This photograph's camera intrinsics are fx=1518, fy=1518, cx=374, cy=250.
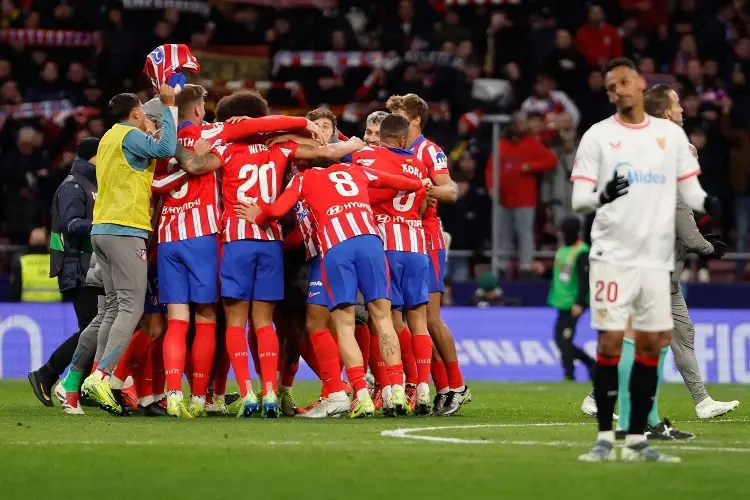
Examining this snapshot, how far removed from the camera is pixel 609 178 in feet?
27.0

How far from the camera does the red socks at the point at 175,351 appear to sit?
1128cm

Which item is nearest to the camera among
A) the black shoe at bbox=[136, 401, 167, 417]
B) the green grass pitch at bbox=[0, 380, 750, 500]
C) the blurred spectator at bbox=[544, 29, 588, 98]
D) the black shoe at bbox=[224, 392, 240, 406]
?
the green grass pitch at bbox=[0, 380, 750, 500]

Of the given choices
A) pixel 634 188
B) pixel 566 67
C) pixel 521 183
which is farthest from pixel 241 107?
pixel 566 67

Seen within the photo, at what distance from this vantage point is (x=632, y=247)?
810 centimetres

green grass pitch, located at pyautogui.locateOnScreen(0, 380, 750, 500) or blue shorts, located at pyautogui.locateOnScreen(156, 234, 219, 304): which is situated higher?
blue shorts, located at pyautogui.locateOnScreen(156, 234, 219, 304)

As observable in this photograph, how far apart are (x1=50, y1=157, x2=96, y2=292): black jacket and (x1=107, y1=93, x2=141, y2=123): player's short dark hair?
1292 millimetres

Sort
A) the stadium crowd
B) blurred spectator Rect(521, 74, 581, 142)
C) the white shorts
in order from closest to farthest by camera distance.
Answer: the white shorts → the stadium crowd → blurred spectator Rect(521, 74, 581, 142)

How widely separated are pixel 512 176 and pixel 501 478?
1312 centimetres

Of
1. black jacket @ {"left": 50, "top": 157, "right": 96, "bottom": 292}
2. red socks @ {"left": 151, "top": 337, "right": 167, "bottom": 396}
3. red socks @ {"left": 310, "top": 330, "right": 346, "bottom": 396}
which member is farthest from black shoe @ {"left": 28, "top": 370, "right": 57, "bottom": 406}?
red socks @ {"left": 310, "top": 330, "right": 346, "bottom": 396}

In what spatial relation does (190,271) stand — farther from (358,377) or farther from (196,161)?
(358,377)

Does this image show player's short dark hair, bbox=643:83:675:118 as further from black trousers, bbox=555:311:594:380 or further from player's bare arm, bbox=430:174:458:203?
black trousers, bbox=555:311:594:380

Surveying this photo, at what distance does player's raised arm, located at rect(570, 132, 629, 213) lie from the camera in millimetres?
7789

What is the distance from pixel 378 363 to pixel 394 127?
186 cm

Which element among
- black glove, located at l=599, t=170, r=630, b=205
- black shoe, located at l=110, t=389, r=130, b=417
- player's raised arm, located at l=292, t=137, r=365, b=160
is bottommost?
black shoe, located at l=110, t=389, r=130, b=417
